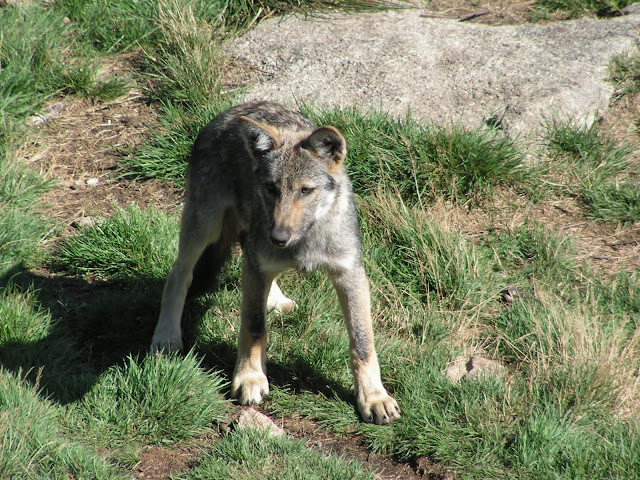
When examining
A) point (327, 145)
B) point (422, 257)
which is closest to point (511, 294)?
point (422, 257)

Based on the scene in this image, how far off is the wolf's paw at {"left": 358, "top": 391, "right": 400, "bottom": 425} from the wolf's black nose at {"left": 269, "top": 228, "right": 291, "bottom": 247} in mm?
1225

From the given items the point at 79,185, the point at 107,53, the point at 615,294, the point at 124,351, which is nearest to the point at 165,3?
the point at 107,53

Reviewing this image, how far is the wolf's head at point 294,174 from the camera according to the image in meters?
4.10

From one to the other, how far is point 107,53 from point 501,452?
6.18 meters

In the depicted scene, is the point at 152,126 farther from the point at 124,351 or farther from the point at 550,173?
the point at 550,173

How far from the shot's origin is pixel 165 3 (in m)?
7.36

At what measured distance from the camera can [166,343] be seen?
501cm

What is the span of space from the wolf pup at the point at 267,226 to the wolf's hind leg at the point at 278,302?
0.03 m

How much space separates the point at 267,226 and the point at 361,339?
959mm

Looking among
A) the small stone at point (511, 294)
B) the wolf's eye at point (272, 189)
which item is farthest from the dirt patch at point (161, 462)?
the small stone at point (511, 294)

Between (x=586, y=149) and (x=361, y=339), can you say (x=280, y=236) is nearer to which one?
(x=361, y=339)

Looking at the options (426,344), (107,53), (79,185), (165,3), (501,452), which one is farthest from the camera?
(107,53)

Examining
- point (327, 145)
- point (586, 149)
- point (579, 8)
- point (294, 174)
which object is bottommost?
point (586, 149)

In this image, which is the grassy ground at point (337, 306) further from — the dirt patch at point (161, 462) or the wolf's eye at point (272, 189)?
the wolf's eye at point (272, 189)
